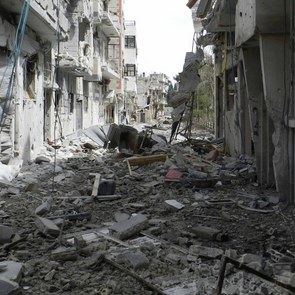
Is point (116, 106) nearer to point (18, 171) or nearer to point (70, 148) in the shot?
point (70, 148)

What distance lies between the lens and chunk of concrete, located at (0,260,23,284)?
4.20 m

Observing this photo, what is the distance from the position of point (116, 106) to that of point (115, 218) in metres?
35.6

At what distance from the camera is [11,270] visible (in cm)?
436

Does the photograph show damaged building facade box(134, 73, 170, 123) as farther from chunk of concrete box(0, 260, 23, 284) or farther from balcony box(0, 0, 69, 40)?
chunk of concrete box(0, 260, 23, 284)

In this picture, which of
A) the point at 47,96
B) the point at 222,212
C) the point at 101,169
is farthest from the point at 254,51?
the point at 47,96

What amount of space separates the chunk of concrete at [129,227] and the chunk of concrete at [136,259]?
967mm

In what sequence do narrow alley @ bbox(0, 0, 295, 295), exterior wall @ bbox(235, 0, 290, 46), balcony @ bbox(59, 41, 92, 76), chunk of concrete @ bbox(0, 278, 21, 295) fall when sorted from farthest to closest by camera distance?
1. balcony @ bbox(59, 41, 92, 76)
2. exterior wall @ bbox(235, 0, 290, 46)
3. narrow alley @ bbox(0, 0, 295, 295)
4. chunk of concrete @ bbox(0, 278, 21, 295)

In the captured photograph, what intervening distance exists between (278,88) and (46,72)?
484 inches

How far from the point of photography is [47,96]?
1867 centimetres

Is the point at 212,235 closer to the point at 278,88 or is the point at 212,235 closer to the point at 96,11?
the point at 278,88

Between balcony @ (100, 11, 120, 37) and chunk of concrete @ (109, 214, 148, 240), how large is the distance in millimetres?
27338

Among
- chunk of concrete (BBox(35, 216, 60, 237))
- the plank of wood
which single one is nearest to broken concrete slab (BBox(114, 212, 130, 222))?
chunk of concrete (BBox(35, 216, 60, 237))

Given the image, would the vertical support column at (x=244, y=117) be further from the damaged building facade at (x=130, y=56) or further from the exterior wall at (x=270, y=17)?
the damaged building facade at (x=130, y=56)

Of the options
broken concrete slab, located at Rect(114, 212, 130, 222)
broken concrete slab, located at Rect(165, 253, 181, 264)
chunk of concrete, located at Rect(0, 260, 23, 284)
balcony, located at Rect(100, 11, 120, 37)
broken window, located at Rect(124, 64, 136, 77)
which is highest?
balcony, located at Rect(100, 11, 120, 37)
